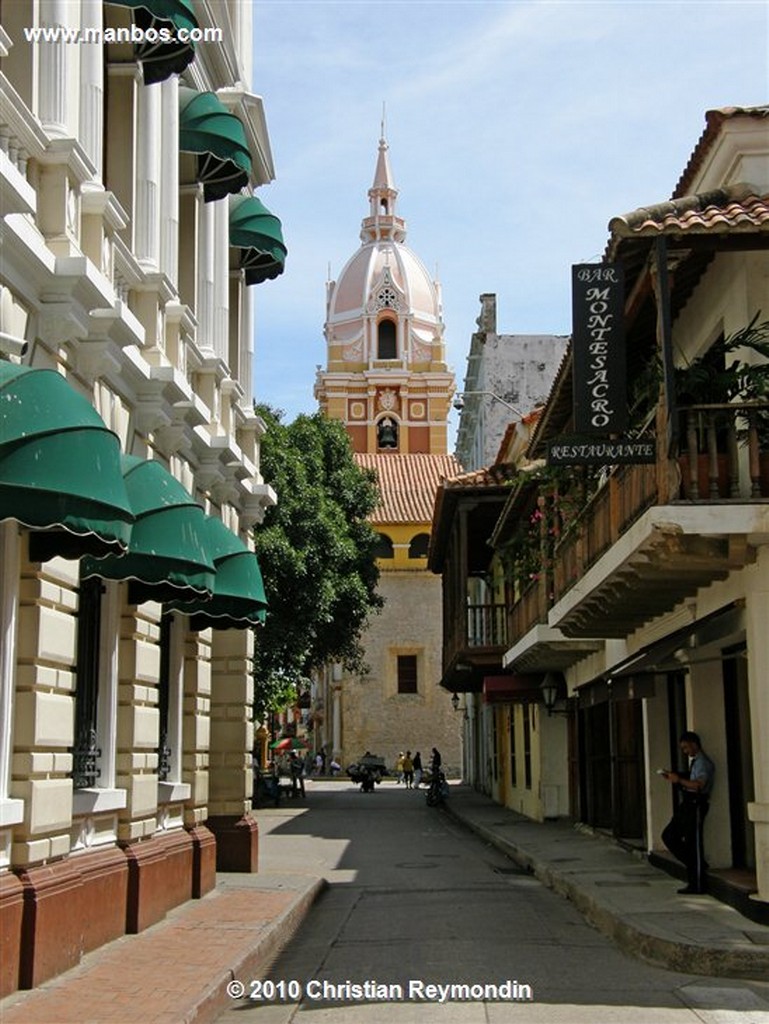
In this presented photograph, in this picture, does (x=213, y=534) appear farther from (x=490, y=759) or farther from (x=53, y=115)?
(x=490, y=759)

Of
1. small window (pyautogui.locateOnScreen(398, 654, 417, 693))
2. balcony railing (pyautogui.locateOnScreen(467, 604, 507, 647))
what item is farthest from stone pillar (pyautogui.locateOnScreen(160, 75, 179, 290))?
small window (pyautogui.locateOnScreen(398, 654, 417, 693))

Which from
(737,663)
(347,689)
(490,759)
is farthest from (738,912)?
(347,689)

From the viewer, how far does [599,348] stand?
12391 millimetres

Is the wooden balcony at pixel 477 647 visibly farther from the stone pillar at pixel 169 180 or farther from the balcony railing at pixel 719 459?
the balcony railing at pixel 719 459

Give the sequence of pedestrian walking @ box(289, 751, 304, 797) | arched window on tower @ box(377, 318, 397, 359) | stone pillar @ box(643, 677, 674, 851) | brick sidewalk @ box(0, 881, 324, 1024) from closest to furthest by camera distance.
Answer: brick sidewalk @ box(0, 881, 324, 1024)
stone pillar @ box(643, 677, 674, 851)
pedestrian walking @ box(289, 751, 304, 797)
arched window on tower @ box(377, 318, 397, 359)

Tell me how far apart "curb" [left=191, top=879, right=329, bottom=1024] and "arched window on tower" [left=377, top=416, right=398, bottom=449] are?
59.7 metres

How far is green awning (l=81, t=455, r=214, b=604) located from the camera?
424 inches

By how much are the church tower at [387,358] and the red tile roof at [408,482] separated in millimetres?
9699

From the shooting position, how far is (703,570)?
12453 mm

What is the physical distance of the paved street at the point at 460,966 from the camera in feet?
29.3

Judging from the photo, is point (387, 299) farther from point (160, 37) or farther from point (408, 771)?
point (160, 37)

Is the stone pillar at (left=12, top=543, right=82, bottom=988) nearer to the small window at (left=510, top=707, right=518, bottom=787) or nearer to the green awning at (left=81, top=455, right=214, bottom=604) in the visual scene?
the green awning at (left=81, top=455, right=214, bottom=604)

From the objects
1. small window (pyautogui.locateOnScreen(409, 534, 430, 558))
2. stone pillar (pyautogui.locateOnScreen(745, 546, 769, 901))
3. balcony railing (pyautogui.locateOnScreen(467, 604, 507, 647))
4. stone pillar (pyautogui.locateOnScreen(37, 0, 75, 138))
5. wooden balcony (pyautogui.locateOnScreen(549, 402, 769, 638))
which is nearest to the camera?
stone pillar (pyautogui.locateOnScreen(37, 0, 75, 138))

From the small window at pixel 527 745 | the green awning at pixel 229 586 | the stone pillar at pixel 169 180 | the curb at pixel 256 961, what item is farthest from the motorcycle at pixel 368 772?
the stone pillar at pixel 169 180
